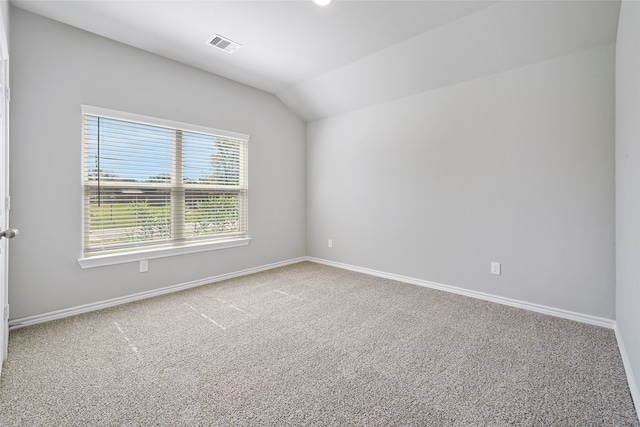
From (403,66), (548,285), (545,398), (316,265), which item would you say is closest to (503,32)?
(403,66)

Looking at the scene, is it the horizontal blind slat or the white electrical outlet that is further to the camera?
the white electrical outlet

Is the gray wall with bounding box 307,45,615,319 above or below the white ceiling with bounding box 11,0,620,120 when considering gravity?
below

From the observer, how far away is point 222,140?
3773 mm

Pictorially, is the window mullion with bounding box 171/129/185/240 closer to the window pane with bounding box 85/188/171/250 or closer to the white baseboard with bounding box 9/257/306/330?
the window pane with bounding box 85/188/171/250

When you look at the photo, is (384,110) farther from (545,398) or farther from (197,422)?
(197,422)

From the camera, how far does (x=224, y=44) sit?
115 inches

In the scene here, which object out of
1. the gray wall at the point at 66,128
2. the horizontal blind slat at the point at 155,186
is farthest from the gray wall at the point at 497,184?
the gray wall at the point at 66,128

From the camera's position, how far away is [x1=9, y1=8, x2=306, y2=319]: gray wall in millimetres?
2398

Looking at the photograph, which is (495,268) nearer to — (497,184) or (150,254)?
(497,184)

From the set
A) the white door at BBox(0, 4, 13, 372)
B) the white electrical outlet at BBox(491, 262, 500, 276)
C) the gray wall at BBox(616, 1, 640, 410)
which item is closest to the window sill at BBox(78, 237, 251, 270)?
the white door at BBox(0, 4, 13, 372)

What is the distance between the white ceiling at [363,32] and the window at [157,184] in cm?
77

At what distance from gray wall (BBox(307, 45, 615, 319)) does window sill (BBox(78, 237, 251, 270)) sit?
1.66 metres

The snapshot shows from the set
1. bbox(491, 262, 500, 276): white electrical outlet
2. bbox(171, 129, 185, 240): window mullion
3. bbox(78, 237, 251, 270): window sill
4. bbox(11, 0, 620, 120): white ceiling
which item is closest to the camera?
bbox(11, 0, 620, 120): white ceiling

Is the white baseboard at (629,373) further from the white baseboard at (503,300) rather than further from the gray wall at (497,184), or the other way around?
the gray wall at (497,184)
